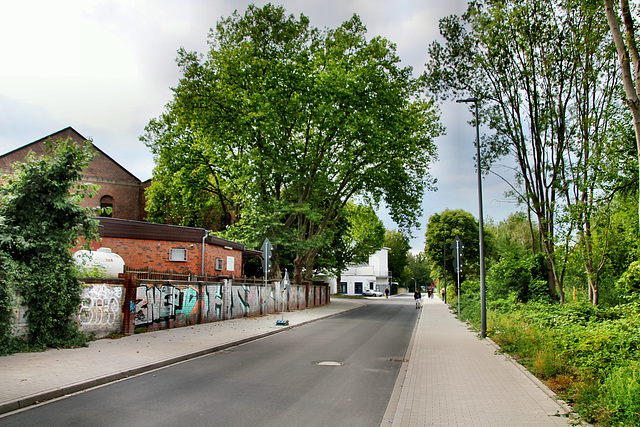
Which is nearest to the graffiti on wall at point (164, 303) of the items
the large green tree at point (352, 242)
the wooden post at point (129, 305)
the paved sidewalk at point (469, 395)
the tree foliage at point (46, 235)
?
the wooden post at point (129, 305)

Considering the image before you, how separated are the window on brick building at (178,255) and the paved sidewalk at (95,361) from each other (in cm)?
1099

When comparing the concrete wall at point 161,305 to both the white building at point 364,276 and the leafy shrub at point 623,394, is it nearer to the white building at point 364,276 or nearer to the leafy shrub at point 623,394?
the leafy shrub at point 623,394

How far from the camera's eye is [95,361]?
9.44m

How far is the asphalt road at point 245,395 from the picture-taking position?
19.0ft

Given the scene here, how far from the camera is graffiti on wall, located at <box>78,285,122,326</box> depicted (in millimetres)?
12392

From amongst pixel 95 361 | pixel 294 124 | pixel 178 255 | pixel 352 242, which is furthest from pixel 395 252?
pixel 95 361

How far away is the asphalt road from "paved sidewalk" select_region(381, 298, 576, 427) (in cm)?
38

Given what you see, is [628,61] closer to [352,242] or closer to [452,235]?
[452,235]

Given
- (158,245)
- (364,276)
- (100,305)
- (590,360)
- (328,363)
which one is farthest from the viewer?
(364,276)

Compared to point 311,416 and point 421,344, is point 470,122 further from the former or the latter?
point 311,416

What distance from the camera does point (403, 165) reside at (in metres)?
33.1

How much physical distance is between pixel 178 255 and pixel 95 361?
17.2 metres

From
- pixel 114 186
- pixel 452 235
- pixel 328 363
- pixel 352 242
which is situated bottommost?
pixel 328 363

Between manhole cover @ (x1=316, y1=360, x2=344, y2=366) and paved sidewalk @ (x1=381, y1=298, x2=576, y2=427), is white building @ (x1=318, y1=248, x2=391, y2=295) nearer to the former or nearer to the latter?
manhole cover @ (x1=316, y1=360, x2=344, y2=366)
